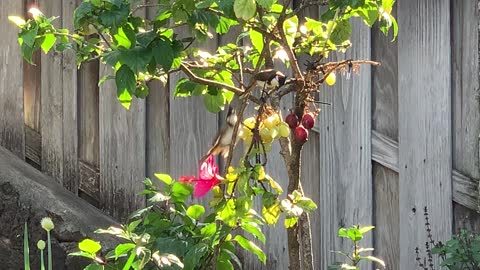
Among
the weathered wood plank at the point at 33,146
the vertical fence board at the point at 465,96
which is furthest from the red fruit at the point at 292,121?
the weathered wood plank at the point at 33,146

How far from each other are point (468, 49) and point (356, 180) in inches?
30.2

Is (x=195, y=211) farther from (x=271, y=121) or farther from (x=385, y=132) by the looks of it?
(x=385, y=132)

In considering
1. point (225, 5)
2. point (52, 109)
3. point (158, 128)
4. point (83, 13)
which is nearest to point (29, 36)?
point (83, 13)

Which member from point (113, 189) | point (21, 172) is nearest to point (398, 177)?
point (113, 189)

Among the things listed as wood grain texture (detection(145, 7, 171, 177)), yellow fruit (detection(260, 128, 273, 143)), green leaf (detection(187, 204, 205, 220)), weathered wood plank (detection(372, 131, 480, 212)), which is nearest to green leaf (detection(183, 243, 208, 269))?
green leaf (detection(187, 204, 205, 220))

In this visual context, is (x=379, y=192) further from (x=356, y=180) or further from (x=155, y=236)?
(x=155, y=236)

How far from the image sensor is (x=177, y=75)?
4.81 meters

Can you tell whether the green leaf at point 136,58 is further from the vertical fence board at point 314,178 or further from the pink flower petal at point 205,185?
the vertical fence board at point 314,178

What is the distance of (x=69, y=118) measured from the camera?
17.9ft

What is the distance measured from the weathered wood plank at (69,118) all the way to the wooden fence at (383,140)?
26cm

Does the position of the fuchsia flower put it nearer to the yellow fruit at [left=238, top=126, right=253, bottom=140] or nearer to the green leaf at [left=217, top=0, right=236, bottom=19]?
the yellow fruit at [left=238, top=126, right=253, bottom=140]

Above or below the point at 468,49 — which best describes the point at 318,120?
below

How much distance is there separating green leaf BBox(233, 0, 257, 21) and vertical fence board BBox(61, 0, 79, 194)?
122 inches

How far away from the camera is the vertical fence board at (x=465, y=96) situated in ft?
12.5
